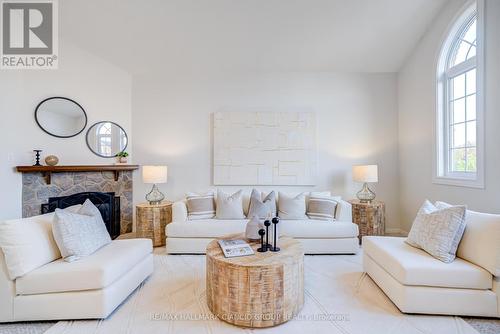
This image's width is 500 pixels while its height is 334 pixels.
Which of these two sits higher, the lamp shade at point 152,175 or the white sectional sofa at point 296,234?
the lamp shade at point 152,175

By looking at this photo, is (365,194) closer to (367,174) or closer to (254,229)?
(367,174)

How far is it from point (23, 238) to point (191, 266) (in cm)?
162

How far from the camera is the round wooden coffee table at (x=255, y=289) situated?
6.06 feet

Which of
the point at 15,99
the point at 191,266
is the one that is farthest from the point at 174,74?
the point at 191,266

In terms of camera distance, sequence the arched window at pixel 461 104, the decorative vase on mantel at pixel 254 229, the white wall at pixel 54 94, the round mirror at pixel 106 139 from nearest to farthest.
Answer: the decorative vase on mantel at pixel 254 229
the arched window at pixel 461 104
the white wall at pixel 54 94
the round mirror at pixel 106 139

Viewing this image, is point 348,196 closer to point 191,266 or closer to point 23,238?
point 191,266

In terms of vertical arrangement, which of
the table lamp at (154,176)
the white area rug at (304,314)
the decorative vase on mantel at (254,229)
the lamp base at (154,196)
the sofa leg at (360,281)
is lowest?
the white area rug at (304,314)

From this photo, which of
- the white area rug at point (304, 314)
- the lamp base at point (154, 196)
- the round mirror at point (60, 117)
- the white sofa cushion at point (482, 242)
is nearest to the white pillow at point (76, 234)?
the white area rug at point (304, 314)

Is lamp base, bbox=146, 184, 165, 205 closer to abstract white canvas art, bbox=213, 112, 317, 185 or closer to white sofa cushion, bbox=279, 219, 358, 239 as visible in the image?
abstract white canvas art, bbox=213, 112, 317, 185

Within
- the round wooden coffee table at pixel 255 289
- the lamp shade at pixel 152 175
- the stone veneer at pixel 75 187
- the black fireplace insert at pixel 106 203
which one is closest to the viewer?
the round wooden coffee table at pixel 255 289

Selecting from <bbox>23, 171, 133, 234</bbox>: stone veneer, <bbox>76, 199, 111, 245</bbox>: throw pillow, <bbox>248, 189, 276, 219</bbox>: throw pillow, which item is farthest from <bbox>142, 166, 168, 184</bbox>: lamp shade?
<bbox>248, 189, 276, 219</bbox>: throw pillow

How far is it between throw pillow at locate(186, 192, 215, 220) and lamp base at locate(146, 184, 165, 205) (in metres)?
0.56

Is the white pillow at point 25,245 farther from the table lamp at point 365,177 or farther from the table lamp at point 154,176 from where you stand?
the table lamp at point 365,177

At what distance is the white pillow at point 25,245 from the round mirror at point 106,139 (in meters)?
2.22
